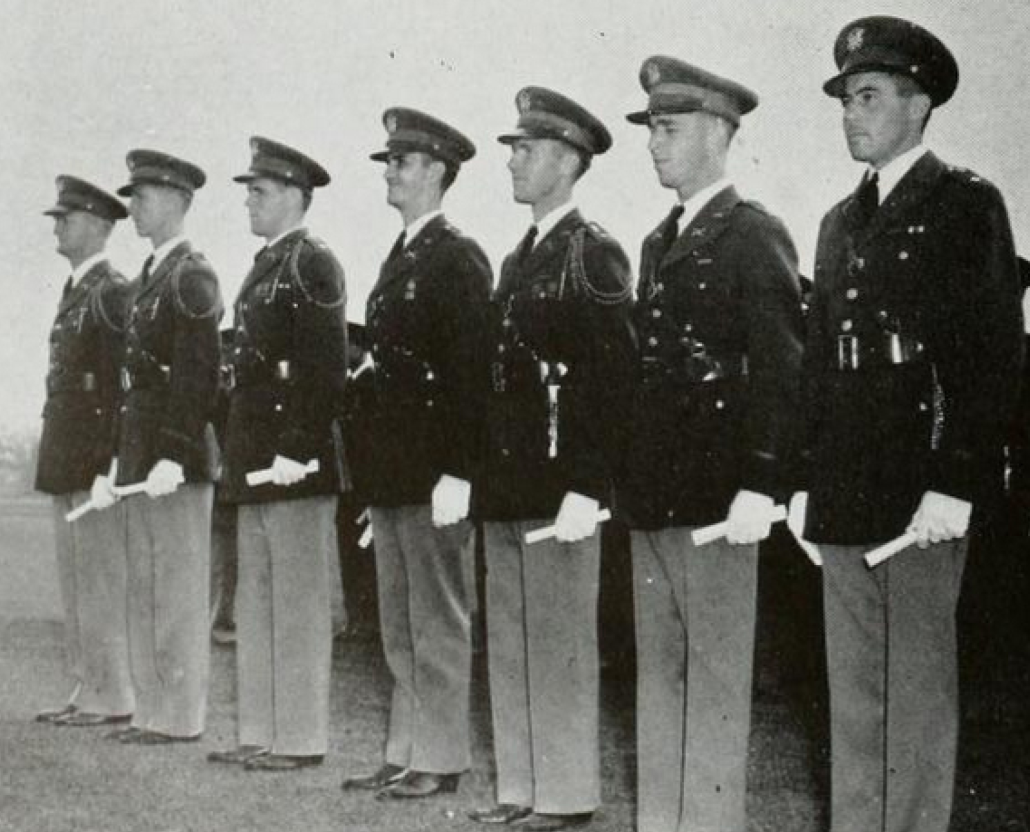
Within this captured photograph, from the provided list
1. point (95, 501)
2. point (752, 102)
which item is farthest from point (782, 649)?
point (752, 102)

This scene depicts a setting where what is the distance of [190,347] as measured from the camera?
4926 millimetres

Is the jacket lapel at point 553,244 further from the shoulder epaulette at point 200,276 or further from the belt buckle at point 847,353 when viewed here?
the shoulder epaulette at point 200,276

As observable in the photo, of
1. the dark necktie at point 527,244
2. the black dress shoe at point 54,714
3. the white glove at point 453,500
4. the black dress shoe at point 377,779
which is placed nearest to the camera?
the dark necktie at point 527,244

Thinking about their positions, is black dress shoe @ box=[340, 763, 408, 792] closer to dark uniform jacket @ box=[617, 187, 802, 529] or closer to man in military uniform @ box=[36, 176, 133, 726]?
dark uniform jacket @ box=[617, 187, 802, 529]

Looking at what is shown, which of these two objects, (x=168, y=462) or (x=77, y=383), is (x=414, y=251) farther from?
(x=77, y=383)

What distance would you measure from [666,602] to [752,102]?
3.59 feet

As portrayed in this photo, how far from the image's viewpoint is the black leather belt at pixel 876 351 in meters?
2.97

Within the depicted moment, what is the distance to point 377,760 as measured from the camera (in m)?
4.76

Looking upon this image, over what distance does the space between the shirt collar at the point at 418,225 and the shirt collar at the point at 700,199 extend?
3.37 feet

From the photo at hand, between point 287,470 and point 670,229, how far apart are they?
146 cm

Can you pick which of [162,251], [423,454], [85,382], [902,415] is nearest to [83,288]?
[85,382]

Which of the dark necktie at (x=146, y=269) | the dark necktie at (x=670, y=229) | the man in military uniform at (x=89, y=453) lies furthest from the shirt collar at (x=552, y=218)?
the man in military uniform at (x=89, y=453)

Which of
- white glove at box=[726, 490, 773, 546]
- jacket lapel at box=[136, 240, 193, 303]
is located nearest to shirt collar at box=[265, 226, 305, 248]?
jacket lapel at box=[136, 240, 193, 303]

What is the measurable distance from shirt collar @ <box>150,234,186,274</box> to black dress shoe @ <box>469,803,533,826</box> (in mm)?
2110
